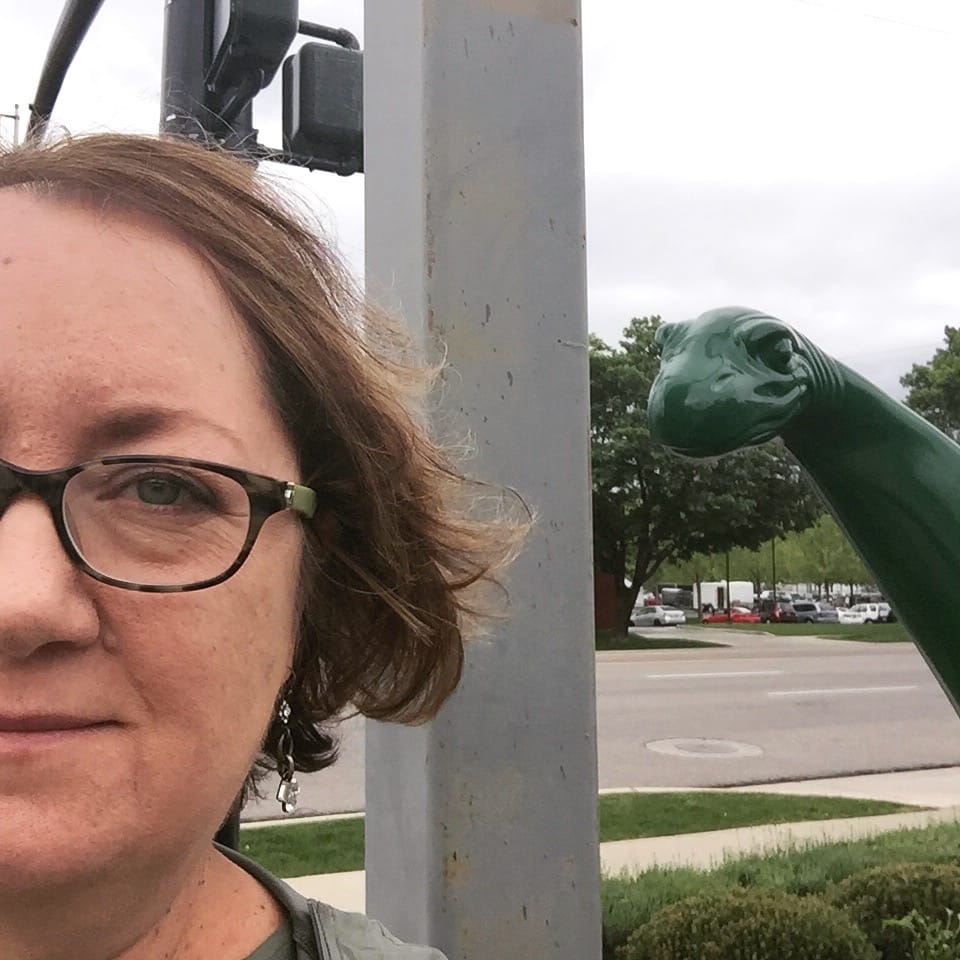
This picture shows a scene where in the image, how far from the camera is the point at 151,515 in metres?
0.86

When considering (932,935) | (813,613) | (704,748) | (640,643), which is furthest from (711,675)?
(813,613)

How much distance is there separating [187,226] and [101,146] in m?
0.15

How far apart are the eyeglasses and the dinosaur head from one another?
87 centimetres

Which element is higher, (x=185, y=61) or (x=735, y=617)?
(x=185, y=61)

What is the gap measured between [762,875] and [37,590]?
14.4 ft

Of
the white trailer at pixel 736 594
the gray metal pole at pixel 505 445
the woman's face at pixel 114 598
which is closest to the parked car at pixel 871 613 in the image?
Result: the white trailer at pixel 736 594

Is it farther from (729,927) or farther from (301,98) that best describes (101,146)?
(729,927)

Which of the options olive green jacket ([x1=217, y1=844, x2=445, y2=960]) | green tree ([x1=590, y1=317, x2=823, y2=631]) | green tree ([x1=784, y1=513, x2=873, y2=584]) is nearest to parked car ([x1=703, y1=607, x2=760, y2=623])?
green tree ([x1=784, y1=513, x2=873, y2=584])

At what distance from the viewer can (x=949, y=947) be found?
10.5 feet

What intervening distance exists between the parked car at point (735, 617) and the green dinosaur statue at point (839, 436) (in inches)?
1913

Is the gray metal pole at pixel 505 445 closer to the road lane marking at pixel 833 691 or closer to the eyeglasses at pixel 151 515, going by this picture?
the eyeglasses at pixel 151 515

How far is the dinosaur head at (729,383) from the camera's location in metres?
1.61

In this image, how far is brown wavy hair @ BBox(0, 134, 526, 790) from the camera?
3.22 feet

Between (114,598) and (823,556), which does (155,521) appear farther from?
(823,556)
